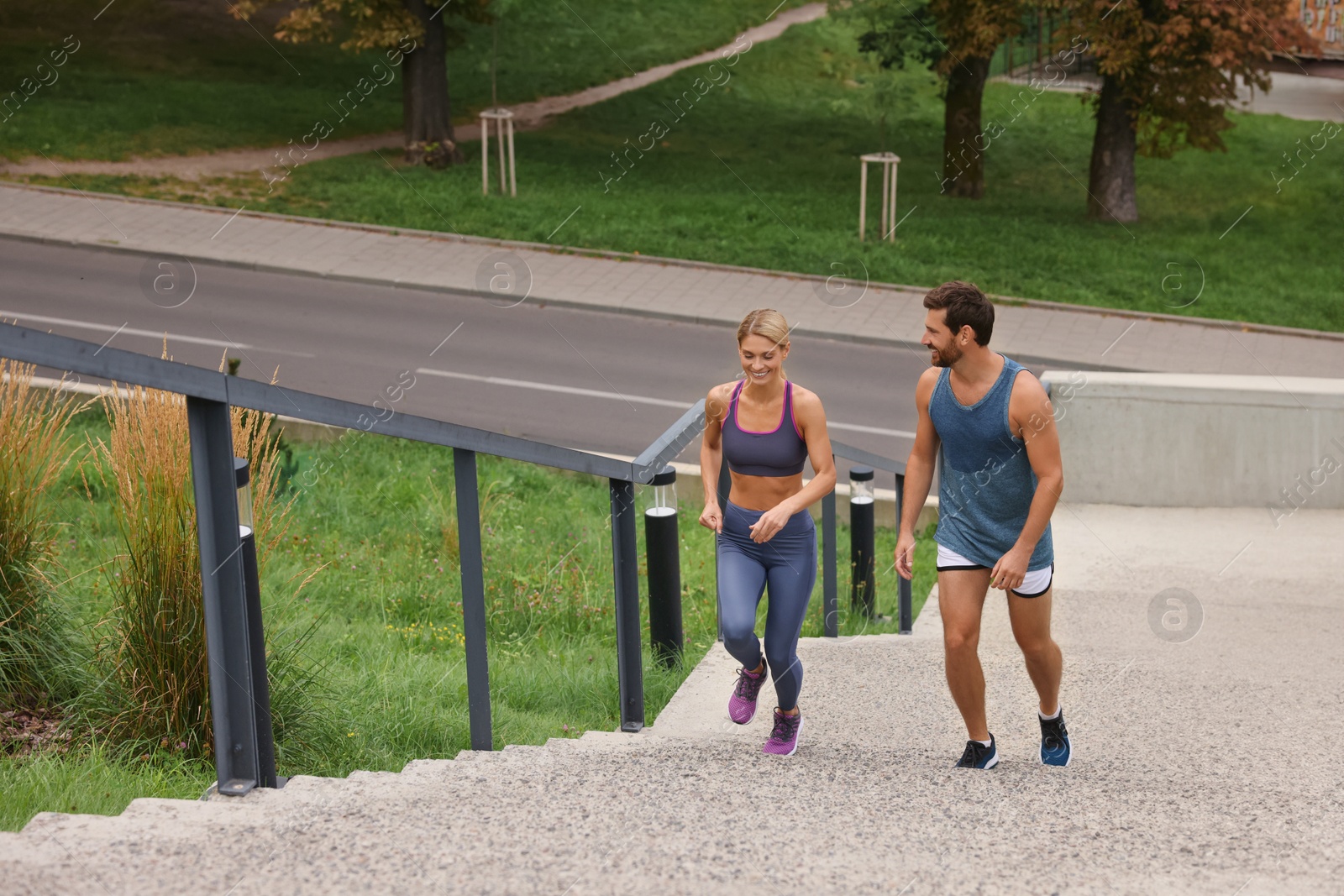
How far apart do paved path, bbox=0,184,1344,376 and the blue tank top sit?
496 inches

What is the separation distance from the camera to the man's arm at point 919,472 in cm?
484

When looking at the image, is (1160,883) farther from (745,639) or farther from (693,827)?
(745,639)

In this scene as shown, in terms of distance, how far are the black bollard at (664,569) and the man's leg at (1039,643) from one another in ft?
5.17

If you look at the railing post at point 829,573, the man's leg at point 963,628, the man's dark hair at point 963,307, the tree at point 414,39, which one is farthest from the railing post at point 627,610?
the tree at point 414,39

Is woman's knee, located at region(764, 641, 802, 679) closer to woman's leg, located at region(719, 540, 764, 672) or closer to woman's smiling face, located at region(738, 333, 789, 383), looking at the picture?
woman's leg, located at region(719, 540, 764, 672)

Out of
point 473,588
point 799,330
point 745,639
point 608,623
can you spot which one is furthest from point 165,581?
point 799,330

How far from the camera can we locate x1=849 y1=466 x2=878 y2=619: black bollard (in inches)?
316

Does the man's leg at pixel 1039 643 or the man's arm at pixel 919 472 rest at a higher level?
the man's arm at pixel 919 472

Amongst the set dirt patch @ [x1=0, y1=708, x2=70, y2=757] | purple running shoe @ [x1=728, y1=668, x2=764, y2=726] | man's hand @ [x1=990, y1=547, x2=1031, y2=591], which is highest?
man's hand @ [x1=990, y1=547, x2=1031, y2=591]

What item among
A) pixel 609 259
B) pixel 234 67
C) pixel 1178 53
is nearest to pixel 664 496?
pixel 609 259

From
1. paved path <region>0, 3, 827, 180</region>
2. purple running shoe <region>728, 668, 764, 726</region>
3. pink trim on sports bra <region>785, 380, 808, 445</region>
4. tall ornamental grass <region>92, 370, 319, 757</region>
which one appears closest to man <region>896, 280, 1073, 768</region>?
pink trim on sports bra <region>785, 380, 808, 445</region>

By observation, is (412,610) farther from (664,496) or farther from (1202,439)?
(1202,439)

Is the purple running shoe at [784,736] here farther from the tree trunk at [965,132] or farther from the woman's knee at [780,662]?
the tree trunk at [965,132]

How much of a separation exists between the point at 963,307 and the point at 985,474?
0.56 metres
